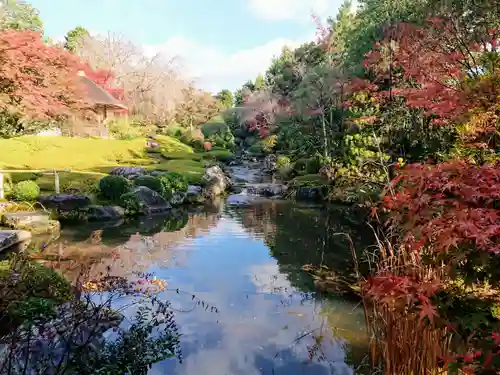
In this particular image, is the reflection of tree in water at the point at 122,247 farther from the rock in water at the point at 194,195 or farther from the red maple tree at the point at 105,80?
the red maple tree at the point at 105,80

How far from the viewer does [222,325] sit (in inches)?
192

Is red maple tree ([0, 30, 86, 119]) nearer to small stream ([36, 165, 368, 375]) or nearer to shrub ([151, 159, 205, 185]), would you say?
small stream ([36, 165, 368, 375])

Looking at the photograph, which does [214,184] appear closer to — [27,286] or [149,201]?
[149,201]

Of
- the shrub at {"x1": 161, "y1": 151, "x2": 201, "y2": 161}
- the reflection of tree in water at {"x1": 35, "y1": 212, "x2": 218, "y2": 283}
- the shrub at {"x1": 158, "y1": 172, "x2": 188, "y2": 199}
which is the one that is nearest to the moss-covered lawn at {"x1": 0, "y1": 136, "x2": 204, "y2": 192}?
the shrub at {"x1": 161, "y1": 151, "x2": 201, "y2": 161}

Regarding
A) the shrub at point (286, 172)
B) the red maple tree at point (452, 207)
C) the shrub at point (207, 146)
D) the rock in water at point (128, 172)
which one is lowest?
the shrub at point (286, 172)

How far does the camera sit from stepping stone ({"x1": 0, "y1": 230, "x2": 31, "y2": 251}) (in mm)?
7348

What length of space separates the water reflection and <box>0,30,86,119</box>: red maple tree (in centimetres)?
277

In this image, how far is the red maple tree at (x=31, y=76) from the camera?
7246 mm

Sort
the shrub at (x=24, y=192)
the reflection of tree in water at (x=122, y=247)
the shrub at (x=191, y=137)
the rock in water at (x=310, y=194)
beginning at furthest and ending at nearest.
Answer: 1. the shrub at (x=191, y=137)
2. the rock in water at (x=310, y=194)
3. the shrub at (x=24, y=192)
4. the reflection of tree in water at (x=122, y=247)

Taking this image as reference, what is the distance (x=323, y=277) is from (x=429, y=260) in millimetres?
4289

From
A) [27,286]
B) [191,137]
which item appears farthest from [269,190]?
[191,137]

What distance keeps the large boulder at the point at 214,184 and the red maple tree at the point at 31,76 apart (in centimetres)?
824

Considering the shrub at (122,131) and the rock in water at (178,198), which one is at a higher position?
the shrub at (122,131)

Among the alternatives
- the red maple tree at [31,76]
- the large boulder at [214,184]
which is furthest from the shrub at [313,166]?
the red maple tree at [31,76]
